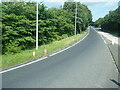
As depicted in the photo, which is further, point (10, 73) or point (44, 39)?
point (44, 39)

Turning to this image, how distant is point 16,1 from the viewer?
16.7 meters

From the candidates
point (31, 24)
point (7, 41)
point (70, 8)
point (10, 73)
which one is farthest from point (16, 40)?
point (70, 8)

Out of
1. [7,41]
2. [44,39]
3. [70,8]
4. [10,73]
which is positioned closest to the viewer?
[10,73]

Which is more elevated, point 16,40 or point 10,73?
point 16,40

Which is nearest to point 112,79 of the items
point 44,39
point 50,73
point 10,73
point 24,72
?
point 50,73

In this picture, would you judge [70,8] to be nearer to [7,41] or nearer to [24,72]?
[7,41]

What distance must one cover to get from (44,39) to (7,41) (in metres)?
6.05

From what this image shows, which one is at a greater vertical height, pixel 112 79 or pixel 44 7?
pixel 44 7

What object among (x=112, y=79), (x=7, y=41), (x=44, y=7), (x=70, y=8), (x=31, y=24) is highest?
(x=70, y=8)

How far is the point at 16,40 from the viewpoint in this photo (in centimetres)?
1530

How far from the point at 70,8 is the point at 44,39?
25.7 meters

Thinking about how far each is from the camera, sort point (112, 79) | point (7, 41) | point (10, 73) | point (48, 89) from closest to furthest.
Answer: point (48, 89) → point (112, 79) → point (10, 73) → point (7, 41)

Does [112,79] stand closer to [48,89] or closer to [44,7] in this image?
[48,89]

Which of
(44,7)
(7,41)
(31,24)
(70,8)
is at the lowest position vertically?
(7,41)
